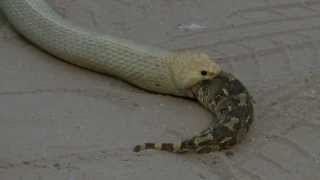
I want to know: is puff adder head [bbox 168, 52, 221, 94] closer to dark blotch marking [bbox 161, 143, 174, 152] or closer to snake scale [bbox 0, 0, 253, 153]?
snake scale [bbox 0, 0, 253, 153]

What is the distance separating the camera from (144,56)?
5.39 meters

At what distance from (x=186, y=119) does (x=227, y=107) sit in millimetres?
265

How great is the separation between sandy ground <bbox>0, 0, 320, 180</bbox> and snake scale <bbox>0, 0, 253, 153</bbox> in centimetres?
7

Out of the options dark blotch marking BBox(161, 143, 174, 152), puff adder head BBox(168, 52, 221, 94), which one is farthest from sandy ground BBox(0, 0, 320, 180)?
puff adder head BBox(168, 52, 221, 94)

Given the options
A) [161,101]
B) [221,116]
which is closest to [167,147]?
[221,116]

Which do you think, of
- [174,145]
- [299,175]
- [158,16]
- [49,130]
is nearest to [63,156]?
[49,130]

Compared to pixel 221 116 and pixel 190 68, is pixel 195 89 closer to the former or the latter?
pixel 190 68

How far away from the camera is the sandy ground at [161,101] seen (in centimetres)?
463

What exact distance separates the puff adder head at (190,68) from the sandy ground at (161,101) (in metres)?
0.16

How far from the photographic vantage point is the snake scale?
4824 mm

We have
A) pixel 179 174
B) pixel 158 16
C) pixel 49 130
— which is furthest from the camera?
pixel 158 16

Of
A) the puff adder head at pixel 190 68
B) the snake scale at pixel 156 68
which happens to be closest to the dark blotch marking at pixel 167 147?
the snake scale at pixel 156 68

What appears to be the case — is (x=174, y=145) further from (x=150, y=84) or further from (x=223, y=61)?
(x=223, y=61)

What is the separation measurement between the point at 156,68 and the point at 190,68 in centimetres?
24
